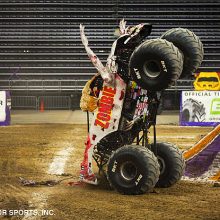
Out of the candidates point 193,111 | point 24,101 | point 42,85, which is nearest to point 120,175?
point 193,111

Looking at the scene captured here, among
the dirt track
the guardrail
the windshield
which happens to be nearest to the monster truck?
the dirt track

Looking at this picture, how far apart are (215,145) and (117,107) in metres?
2.12

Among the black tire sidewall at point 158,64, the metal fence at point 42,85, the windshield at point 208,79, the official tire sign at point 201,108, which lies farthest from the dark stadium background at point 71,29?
the black tire sidewall at point 158,64

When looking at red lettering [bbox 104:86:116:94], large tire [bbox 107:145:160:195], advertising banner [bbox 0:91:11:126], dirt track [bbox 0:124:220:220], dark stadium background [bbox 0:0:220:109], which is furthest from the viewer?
dark stadium background [bbox 0:0:220:109]

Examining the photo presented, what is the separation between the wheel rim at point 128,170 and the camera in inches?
246

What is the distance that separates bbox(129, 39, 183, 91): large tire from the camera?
5.89m

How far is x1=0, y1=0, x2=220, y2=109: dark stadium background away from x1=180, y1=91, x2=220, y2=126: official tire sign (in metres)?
11.0

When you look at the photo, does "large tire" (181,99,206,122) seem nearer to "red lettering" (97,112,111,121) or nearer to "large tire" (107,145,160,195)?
"red lettering" (97,112,111,121)

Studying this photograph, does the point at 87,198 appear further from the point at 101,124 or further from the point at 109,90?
the point at 109,90

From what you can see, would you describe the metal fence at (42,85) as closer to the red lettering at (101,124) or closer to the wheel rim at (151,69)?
the red lettering at (101,124)

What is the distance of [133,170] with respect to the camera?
6301 mm

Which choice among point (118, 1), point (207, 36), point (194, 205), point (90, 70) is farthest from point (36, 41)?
point (194, 205)

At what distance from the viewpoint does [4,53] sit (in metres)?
29.2

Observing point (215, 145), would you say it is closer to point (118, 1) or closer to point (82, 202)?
point (82, 202)
